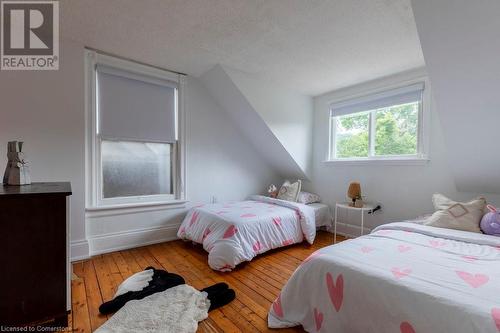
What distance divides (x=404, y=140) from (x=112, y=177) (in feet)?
12.1

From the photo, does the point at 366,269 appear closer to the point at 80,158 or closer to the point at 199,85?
the point at 80,158

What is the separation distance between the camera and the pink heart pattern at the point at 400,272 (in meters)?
1.25

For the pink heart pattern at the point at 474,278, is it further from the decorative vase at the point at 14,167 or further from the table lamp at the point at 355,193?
the decorative vase at the point at 14,167

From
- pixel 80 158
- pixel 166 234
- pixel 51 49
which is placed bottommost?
pixel 166 234

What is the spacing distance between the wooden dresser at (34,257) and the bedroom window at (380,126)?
3.47 metres

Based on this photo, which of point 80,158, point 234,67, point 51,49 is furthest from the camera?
point 234,67

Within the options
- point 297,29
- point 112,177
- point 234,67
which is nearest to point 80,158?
point 112,177

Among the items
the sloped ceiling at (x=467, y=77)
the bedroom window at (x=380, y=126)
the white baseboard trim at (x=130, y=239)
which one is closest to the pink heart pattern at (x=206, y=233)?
the white baseboard trim at (x=130, y=239)

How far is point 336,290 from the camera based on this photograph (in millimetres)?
1363

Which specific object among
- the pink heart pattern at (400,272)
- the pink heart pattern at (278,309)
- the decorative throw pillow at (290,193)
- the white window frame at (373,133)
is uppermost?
the white window frame at (373,133)

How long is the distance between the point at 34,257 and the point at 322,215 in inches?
130

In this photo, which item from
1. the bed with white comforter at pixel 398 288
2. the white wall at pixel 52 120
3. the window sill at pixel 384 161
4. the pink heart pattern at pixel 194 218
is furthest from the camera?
the pink heart pattern at pixel 194 218

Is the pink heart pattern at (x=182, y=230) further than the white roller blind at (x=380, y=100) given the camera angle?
Yes

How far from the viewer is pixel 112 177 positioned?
2.94 meters
